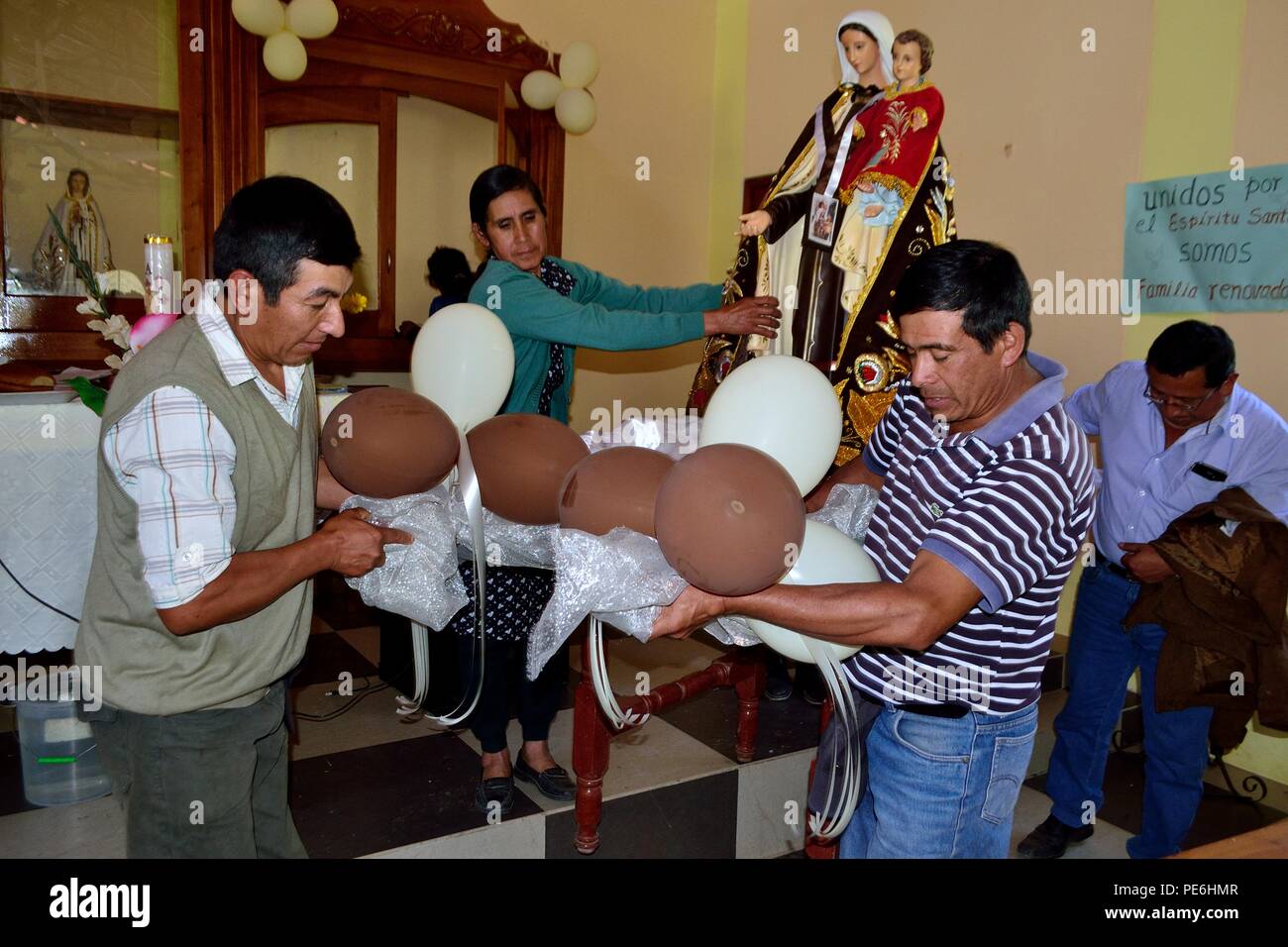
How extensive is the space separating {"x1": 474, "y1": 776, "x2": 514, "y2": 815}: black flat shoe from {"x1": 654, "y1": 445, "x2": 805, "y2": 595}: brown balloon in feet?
3.53

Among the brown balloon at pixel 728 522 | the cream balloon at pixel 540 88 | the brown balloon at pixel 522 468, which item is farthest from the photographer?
the cream balloon at pixel 540 88

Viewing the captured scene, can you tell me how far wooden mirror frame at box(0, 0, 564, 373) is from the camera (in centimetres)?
309

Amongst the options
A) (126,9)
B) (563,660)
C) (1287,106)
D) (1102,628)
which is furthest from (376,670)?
(1287,106)

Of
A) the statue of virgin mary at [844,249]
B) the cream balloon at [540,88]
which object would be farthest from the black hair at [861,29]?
the cream balloon at [540,88]

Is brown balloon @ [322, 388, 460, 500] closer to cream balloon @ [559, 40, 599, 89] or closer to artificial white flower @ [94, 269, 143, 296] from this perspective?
artificial white flower @ [94, 269, 143, 296]

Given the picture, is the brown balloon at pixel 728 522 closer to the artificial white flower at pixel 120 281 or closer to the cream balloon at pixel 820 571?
the cream balloon at pixel 820 571

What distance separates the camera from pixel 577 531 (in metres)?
1.09

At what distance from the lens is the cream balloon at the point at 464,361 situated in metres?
1.50

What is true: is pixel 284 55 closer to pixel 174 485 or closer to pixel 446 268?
pixel 446 268

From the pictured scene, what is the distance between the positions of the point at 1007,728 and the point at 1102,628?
3.77ft

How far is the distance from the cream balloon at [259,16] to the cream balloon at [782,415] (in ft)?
8.73

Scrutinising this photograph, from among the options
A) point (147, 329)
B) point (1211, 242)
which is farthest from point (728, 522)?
point (1211, 242)

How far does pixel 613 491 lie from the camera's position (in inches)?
43.5

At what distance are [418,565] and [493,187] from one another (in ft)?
2.84
